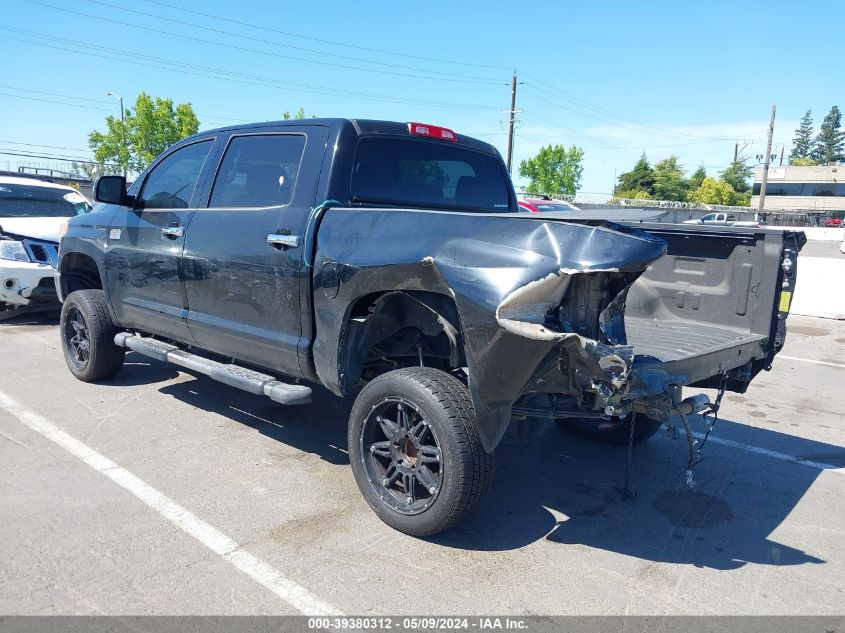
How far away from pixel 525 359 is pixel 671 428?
1.12 meters

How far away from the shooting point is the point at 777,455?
16.2 feet

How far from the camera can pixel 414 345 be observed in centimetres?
382

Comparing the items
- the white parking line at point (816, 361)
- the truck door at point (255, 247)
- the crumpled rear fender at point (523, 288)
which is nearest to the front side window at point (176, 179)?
the truck door at point (255, 247)

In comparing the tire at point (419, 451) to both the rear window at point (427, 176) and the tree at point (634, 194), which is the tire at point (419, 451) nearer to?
the rear window at point (427, 176)

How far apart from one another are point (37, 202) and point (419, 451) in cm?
877

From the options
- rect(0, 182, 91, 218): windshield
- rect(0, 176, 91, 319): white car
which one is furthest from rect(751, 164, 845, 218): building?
rect(0, 176, 91, 319): white car

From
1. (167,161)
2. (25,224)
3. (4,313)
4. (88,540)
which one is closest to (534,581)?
(88,540)

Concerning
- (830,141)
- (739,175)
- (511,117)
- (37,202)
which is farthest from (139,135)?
(830,141)

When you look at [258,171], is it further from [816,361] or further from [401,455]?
[816,361]

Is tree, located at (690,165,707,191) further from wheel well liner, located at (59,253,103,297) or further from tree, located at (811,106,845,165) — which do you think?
wheel well liner, located at (59,253,103,297)

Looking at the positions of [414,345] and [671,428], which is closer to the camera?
[671,428]

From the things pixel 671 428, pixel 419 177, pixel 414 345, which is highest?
pixel 419 177

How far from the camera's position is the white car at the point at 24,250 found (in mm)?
8297

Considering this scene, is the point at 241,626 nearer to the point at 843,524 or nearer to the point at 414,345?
the point at 414,345
